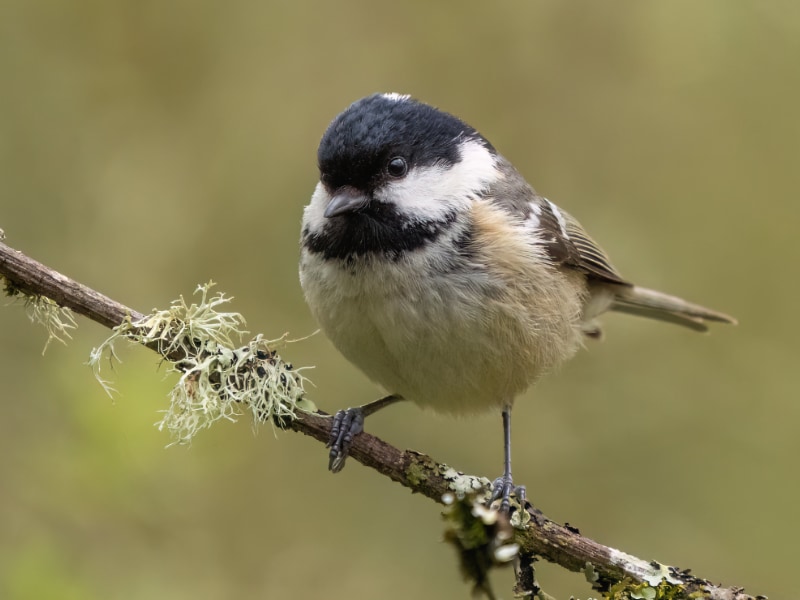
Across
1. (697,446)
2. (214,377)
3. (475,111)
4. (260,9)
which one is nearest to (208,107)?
(260,9)

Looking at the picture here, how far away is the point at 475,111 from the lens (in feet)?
16.4

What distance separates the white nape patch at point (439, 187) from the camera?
120 inches

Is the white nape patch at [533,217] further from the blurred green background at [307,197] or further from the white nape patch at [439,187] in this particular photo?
the blurred green background at [307,197]

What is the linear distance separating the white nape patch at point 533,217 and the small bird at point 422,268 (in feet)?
0.20

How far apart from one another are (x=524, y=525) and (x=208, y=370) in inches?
42.2

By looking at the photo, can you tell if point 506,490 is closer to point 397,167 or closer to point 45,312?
point 397,167

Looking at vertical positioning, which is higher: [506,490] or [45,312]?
[506,490]

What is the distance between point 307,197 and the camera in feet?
15.0

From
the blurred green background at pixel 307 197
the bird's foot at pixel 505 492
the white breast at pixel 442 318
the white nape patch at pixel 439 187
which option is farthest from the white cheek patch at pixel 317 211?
the bird's foot at pixel 505 492

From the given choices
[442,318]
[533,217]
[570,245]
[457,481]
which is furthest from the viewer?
[570,245]

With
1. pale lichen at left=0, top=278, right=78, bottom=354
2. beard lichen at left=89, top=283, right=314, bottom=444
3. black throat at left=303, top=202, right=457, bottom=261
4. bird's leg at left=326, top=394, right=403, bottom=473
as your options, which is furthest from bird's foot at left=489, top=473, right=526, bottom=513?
pale lichen at left=0, top=278, right=78, bottom=354

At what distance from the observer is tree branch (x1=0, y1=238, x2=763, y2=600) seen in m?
2.45

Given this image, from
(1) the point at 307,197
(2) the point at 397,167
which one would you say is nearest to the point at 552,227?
(2) the point at 397,167

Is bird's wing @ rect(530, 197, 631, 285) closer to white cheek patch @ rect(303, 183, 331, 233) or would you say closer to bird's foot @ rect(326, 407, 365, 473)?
white cheek patch @ rect(303, 183, 331, 233)
